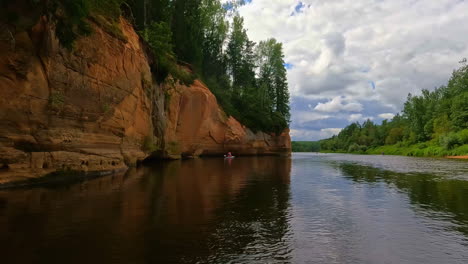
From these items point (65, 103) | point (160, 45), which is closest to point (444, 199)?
point (65, 103)

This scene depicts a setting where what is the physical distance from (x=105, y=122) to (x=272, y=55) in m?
59.8

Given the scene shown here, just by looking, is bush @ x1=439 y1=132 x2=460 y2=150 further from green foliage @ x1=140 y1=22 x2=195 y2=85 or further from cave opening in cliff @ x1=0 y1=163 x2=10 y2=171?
cave opening in cliff @ x1=0 y1=163 x2=10 y2=171

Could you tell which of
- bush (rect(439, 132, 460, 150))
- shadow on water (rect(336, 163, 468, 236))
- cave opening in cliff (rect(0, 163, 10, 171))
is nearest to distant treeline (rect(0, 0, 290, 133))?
cave opening in cliff (rect(0, 163, 10, 171))

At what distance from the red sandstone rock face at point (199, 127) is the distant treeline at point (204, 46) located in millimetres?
2315

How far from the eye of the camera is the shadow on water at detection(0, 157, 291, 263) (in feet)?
19.5

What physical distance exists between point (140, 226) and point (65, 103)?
35.6 ft

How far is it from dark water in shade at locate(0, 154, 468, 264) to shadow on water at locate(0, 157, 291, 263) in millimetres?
25

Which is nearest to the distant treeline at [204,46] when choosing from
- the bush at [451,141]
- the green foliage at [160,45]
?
the green foliage at [160,45]

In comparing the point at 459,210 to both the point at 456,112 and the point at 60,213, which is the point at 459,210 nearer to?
the point at 60,213

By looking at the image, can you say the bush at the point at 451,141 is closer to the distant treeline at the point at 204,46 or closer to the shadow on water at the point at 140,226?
the distant treeline at the point at 204,46

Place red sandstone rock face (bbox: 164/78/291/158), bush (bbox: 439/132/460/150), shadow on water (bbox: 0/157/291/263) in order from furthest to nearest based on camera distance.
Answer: bush (bbox: 439/132/460/150) → red sandstone rock face (bbox: 164/78/291/158) → shadow on water (bbox: 0/157/291/263)

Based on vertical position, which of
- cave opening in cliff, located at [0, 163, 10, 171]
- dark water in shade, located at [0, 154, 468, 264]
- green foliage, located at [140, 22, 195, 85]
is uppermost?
green foliage, located at [140, 22, 195, 85]

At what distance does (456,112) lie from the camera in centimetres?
6769

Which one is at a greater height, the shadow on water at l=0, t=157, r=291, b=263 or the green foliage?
the green foliage
